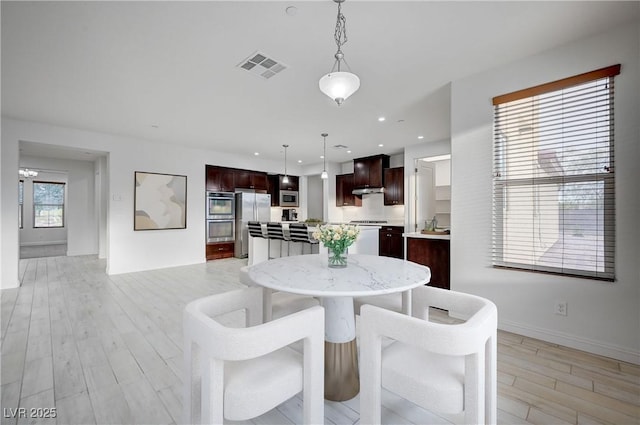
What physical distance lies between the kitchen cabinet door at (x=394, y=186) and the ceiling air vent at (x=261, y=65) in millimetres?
4295

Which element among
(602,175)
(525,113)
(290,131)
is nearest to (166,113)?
(290,131)

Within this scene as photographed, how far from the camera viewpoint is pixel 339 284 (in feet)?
4.86

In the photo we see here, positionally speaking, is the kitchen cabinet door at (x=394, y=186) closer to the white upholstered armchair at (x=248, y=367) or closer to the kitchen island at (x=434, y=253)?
the kitchen island at (x=434, y=253)

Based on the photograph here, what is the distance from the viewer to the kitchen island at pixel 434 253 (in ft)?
11.1

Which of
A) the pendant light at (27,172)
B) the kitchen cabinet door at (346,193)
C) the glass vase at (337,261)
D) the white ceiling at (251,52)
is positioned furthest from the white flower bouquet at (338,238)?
the pendant light at (27,172)

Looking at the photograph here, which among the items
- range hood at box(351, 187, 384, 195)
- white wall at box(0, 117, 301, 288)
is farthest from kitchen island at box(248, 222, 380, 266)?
range hood at box(351, 187, 384, 195)

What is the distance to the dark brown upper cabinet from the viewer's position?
22.3 feet

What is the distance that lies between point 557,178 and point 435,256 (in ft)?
4.87

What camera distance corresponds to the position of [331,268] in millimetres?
1883

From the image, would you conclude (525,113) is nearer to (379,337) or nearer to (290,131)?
(379,337)

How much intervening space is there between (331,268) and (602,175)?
229 centimetres

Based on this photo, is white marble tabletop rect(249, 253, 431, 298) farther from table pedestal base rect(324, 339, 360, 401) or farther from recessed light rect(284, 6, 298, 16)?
recessed light rect(284, 6, 298, 16)

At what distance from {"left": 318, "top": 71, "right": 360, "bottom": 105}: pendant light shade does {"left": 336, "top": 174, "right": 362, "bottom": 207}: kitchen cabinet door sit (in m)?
5.69

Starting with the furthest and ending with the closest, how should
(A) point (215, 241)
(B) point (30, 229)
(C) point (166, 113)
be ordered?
(B) point (30, 229) → (A) point (215, 241) → (C) point (166, 113)
